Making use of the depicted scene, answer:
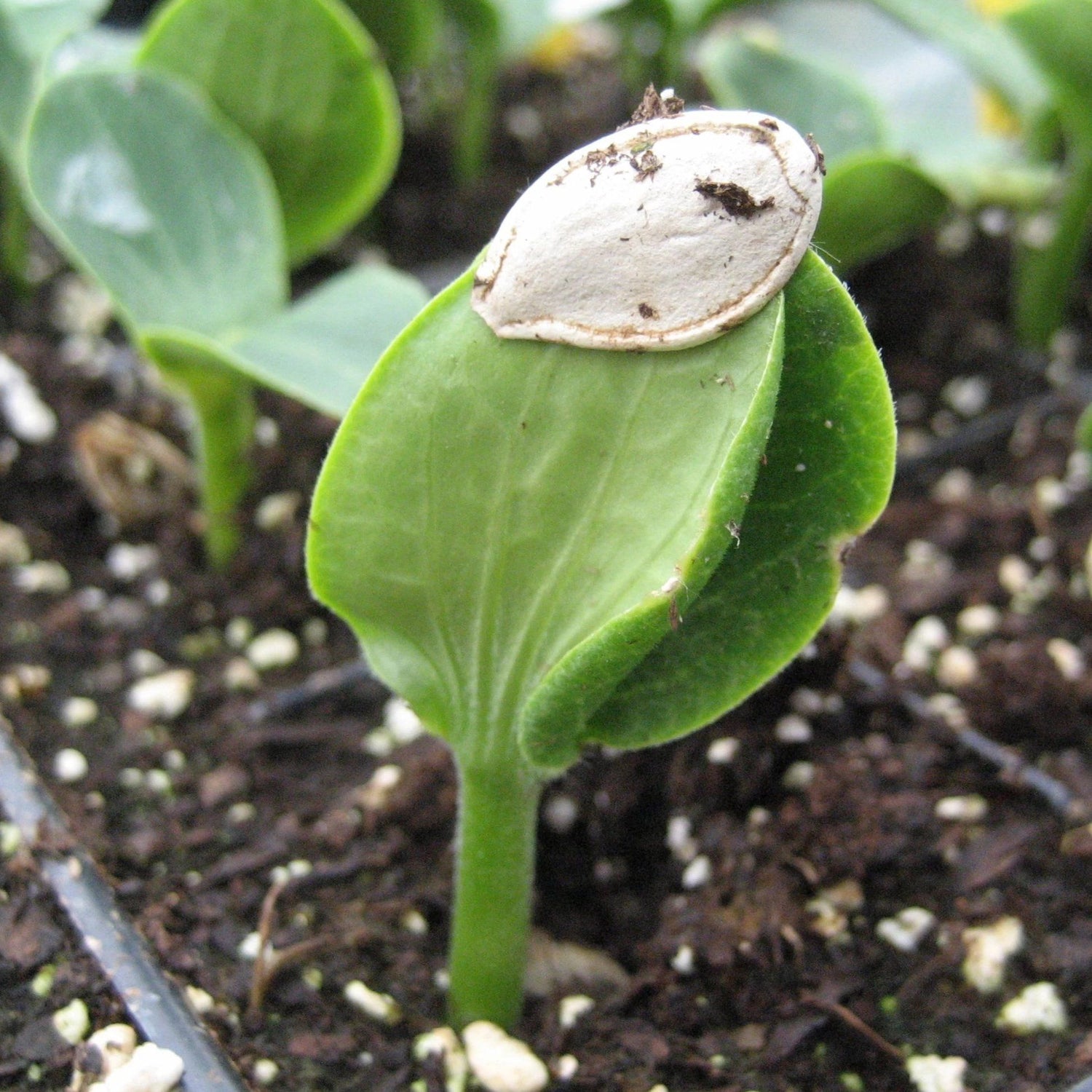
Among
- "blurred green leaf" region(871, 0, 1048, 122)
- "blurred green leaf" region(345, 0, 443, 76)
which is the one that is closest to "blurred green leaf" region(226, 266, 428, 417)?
"blurred green leaf" region(345, 0, 443, 76)

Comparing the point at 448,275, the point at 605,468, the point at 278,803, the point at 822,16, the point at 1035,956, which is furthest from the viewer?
the point at 822,16

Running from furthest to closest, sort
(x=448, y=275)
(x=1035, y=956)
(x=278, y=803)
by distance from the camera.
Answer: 1. (x=448, y=275)
2. (x=278, y=803)
3. (x=1035, y=956)

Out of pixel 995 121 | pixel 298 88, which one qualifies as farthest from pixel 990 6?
pixel 298 88

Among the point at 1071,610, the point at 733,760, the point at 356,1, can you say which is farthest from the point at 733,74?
the point at 733,760

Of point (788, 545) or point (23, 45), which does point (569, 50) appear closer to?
point (23, 45)

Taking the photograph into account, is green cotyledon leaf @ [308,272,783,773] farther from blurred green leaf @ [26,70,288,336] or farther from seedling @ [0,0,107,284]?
seedling @ [0,0,107,284]

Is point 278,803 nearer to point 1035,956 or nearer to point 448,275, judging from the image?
point 1035,956
